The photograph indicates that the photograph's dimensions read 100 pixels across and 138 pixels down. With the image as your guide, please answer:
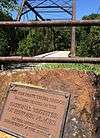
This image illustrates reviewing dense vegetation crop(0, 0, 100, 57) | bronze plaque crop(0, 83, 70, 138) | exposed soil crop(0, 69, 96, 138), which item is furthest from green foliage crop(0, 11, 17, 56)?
bronze plaque crop(0, 83, 70, 138)

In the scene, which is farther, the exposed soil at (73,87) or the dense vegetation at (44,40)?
the dense vegetation at (44,40)

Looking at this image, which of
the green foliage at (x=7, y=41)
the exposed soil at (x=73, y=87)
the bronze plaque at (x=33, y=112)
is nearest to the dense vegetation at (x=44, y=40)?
the green foliage at (x=7, y=41)

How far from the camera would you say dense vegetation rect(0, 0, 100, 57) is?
16578mm

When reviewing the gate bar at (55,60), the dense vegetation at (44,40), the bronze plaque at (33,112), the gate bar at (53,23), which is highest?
the dense vegetation at (44,40)

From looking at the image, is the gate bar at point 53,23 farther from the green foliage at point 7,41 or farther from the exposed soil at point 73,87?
the green foliage at point 7,41

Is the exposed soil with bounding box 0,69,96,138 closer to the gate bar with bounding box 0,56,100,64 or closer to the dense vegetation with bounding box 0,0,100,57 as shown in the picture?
the gate bar with bounding box 0,56,100,64

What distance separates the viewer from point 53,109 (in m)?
5.00

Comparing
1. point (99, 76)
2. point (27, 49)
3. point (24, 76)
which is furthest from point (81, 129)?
point (27, 49)

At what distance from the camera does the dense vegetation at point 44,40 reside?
16578 mm

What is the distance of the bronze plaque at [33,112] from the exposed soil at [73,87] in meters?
0.16

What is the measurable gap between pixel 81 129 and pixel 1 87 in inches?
53.6

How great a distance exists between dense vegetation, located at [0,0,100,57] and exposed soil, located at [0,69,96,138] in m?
8.90

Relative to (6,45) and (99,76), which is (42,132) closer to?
(99,76)

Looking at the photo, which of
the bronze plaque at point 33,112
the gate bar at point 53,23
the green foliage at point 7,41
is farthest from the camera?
the green foliage at point 7,41
